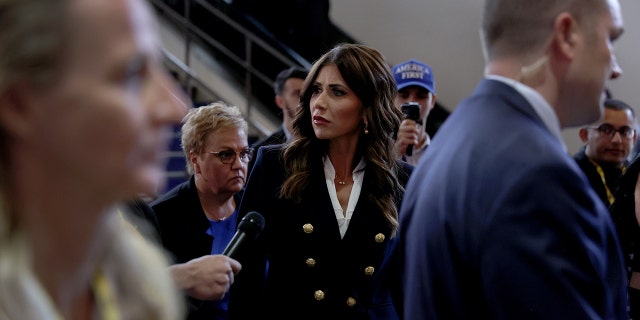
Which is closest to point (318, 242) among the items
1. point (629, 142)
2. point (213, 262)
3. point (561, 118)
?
point (213, 262)

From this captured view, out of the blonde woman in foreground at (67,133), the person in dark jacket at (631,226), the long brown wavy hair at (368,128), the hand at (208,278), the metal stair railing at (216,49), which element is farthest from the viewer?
the metal stair railing at (216,49)

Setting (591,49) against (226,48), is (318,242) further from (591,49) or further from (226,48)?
(226,48)

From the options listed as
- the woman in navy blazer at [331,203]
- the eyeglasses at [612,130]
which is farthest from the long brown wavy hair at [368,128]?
the eyeglasses at [612,130]

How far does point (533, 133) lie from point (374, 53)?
1348mm

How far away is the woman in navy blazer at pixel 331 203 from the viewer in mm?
2533

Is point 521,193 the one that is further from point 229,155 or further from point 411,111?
point 411,111

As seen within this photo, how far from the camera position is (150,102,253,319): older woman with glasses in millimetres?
2852

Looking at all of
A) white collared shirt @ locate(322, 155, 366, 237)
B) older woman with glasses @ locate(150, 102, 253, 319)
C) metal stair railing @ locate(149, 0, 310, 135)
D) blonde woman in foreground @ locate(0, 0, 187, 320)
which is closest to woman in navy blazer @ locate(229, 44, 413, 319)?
white collared shirt @ locate(322, 155, 366, 237)

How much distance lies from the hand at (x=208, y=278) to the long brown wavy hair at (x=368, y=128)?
598mm

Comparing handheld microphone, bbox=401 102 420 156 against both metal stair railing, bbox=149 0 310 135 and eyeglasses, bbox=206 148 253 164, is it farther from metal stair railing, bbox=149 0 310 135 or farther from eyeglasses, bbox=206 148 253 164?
metal stair railing, bbox=149 0 310 135

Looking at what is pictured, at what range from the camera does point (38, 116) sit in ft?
2.50

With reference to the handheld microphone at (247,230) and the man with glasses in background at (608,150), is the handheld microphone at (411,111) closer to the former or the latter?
the man with glasses in background at (608,150)

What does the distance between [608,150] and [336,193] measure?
2.17 meters

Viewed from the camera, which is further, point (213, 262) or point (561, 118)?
point (213, 262)
